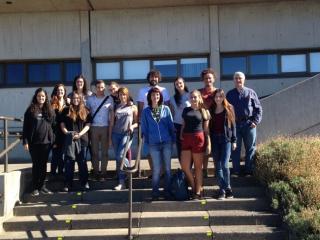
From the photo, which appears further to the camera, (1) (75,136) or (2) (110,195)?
(2) (110,195)

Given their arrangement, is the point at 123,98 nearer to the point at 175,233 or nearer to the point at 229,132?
the point at 229,132

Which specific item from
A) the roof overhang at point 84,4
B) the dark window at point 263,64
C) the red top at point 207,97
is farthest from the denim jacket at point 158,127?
the dark window at point 263,64

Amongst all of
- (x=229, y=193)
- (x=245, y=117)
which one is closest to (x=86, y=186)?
(x=229, y=193)

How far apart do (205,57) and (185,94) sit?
5881 millimetres

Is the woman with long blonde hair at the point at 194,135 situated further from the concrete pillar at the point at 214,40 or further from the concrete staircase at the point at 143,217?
the concrete pillar at the point at 214,40

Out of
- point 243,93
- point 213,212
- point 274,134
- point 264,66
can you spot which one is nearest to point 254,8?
point 264,66

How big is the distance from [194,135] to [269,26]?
714cm

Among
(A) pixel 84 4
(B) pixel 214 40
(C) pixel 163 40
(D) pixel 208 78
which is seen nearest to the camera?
(D) pixel 208 78

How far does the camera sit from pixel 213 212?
802 centimetres

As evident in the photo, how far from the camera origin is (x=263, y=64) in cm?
1437

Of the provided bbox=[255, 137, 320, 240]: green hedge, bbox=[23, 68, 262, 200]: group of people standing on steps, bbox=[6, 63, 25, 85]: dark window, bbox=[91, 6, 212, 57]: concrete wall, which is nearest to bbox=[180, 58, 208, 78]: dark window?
bbox=[91, 6, 212, 57]: concrete wall

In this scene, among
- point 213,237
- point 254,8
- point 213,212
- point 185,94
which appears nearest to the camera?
point 213,237

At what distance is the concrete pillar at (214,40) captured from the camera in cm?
1416

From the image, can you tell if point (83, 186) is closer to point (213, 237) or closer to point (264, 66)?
point (213, 237)
